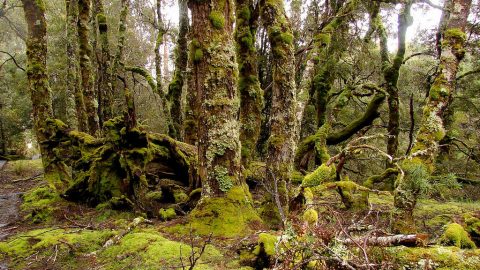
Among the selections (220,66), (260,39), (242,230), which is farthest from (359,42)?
(242,230)

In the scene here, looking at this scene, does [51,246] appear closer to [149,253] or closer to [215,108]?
[149,253]

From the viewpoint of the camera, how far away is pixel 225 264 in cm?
351

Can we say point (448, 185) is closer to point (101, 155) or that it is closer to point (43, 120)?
point (101, 155)

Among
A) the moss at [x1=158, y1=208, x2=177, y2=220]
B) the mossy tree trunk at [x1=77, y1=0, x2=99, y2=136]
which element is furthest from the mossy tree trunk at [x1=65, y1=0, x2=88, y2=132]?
the moss at [x1=158, y1=208, x2=177, y2=220]

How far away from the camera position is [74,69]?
1159 centimetres

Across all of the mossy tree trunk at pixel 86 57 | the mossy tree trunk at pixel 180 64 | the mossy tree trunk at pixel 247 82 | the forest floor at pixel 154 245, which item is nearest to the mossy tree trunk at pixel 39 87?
the forest floor at pixel 154 245

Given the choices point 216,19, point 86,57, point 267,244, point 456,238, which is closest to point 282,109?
point 216,19

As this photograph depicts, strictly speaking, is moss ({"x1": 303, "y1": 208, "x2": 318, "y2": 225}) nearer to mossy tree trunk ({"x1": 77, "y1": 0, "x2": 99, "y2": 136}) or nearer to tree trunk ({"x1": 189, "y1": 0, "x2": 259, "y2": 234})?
tree trunk ({"x1": 189, "y1": 0, "x2": 259, "y2": 234})

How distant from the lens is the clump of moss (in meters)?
6.94

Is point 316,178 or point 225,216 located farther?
point 225,216

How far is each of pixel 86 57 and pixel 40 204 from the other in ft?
17.2

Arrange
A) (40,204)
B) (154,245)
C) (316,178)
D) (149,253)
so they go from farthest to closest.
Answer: (40,204)
(154,245)
(149,253)
(316,178)

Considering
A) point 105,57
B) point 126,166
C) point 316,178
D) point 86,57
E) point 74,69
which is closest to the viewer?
point 316,178

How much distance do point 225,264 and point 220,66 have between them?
8.92ft
